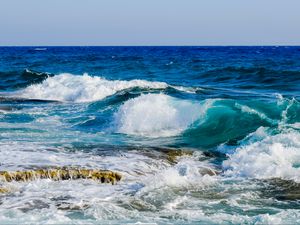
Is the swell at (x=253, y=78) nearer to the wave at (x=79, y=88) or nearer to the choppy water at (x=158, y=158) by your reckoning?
the wave at (x=79, y=88)

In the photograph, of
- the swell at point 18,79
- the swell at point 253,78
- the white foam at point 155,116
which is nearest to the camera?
the white foam at point 155,116

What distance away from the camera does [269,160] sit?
10898mm

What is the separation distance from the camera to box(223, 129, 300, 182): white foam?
1002cm

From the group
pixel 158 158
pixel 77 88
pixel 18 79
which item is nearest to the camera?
pixel 158 158

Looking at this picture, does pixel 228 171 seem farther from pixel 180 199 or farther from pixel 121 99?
pixel 121 99

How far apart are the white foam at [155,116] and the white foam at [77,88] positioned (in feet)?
23.6

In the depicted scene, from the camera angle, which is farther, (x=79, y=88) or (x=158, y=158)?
(x=79, y=88)

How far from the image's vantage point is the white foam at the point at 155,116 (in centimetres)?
1548

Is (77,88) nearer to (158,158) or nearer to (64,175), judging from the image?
(158,158)

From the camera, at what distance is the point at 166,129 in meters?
15.8

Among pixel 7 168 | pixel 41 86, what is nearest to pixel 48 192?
pixel 7 168

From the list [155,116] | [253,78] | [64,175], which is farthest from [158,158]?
[253,78]

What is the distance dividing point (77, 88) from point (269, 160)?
55.5 ft

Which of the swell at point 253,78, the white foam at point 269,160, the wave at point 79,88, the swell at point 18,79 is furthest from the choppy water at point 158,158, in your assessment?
the swell at point 18,79
